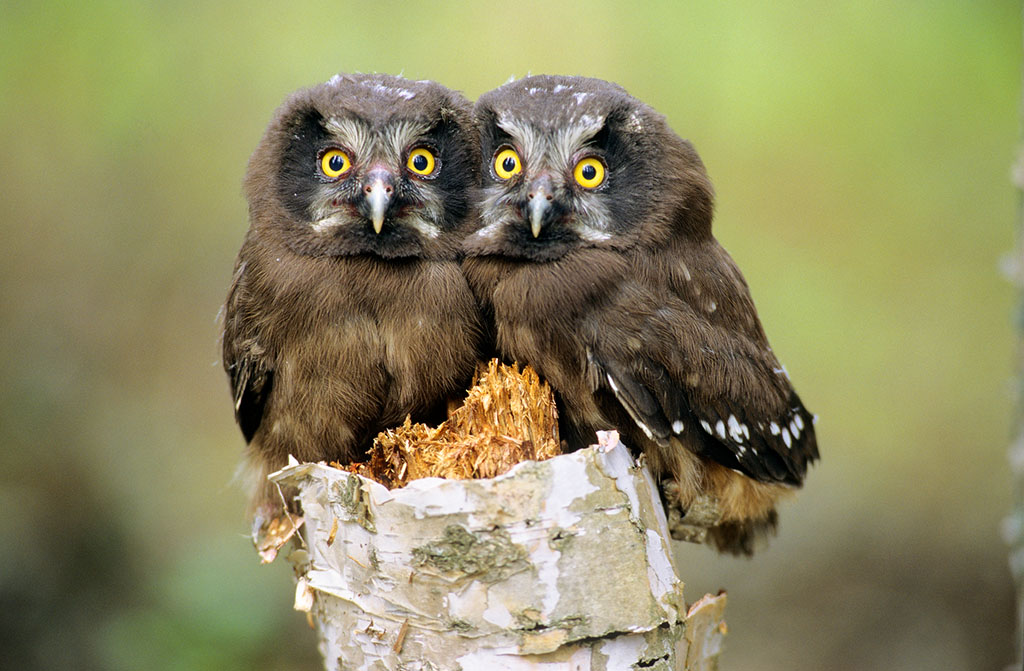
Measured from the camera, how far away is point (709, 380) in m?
2.74

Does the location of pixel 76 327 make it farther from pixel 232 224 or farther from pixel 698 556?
pixel 698 556

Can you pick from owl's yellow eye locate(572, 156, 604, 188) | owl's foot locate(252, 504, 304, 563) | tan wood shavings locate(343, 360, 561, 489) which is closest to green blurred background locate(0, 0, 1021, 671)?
owl's foot locate(252, 504, 304, 563)

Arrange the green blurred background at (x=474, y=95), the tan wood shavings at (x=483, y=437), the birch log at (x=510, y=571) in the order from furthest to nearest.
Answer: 1. the green blurred background at (x=474, y=95)
2. the tan wood shavings at (x=483, y=437)
3. the birch log at (x=510, y=571)

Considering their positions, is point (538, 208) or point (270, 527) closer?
point (538, 208)

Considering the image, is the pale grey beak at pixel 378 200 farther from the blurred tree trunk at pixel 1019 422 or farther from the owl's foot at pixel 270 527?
the blurred tree trunk at pixel 1019 422

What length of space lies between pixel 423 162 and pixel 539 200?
41 cm

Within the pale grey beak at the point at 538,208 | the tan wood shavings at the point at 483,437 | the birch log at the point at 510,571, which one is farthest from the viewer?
the pale grey beak at the point at 538,208

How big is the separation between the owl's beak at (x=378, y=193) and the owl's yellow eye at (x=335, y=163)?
0.14m

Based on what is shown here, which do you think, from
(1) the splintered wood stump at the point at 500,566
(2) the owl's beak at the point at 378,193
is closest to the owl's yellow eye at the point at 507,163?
(2) the owl's beak at the point at 378,193

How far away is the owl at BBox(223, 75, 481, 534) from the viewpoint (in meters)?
2.63

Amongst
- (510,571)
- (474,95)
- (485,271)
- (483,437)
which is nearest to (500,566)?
(510,571)

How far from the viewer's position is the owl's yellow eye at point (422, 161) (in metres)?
2.70

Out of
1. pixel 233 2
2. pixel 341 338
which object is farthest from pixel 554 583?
pixel 233 2

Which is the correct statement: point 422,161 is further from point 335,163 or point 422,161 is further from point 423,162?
point 335,163
